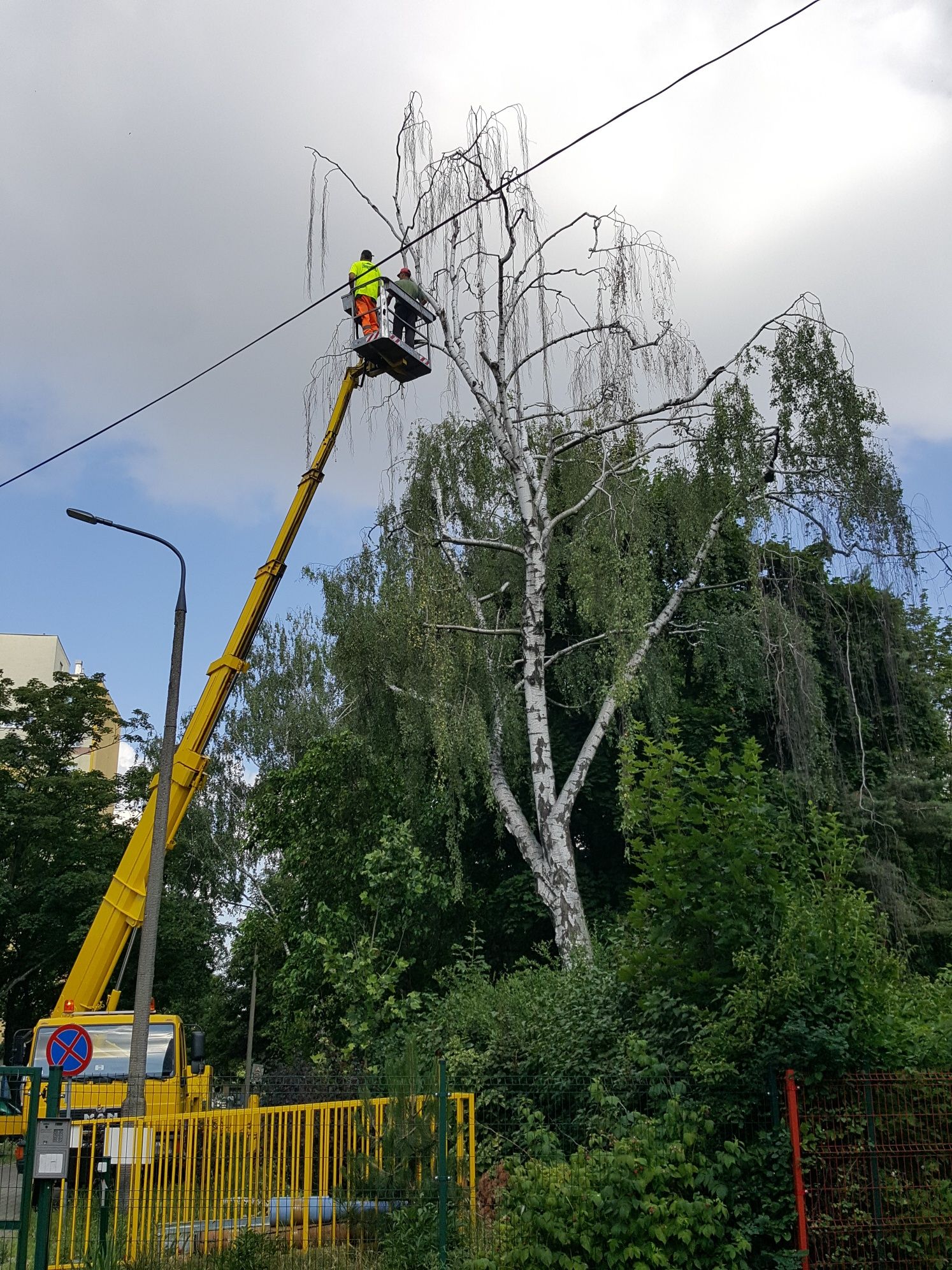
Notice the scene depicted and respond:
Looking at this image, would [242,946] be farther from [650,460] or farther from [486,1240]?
[486,1240]

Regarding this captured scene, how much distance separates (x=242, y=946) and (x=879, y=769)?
20439mm

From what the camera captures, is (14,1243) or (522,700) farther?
(522,700)

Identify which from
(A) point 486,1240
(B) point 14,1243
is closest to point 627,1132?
(A) point 486,1240

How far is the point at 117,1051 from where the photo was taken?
48.8 ft

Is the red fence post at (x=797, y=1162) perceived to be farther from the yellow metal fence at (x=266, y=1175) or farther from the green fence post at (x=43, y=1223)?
the green fence post at (x=43, y=1223)

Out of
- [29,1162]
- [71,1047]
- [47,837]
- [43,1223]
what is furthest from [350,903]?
[47,837]

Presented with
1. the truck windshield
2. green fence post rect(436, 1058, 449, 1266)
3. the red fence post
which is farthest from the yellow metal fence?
the truck windshield

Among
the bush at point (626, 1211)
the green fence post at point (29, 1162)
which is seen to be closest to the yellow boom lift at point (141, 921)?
the green fence post at point (29, 1162)

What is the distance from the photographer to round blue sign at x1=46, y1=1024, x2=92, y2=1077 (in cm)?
1139

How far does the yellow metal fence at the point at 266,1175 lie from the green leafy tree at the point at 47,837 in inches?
971

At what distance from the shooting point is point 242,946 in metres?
33.5

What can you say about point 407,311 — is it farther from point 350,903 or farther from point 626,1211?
point 626,1211

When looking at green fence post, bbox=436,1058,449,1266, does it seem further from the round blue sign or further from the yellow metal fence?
the round blue sign

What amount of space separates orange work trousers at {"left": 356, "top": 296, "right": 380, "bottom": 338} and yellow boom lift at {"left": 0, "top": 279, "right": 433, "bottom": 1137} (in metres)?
0.20
